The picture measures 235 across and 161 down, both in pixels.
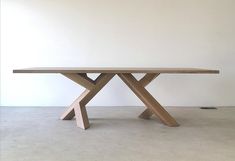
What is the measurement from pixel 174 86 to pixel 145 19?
37.0 inches

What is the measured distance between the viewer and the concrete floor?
1.54 m

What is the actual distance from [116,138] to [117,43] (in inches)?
65.1

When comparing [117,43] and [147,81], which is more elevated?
[117,43]

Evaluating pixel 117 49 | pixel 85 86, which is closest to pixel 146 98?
pixel 85 86

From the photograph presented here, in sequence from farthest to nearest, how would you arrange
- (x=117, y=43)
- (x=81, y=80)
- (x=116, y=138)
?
(x=117, y=43)
(x=81, y=80)
(x=116, y=138)

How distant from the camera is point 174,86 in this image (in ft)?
11.0

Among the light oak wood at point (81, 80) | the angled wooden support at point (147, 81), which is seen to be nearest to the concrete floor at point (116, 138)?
the angled wooden support at point (147, 81)

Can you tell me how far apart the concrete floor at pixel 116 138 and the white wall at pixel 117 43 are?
1.80 ft

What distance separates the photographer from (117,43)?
3293 mm

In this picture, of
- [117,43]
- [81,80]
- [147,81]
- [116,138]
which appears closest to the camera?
[116,138]

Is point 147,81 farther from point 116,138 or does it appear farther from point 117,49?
point 117,49

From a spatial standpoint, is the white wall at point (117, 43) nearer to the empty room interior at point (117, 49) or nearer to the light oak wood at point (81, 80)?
the empty room interior at point (117, 49)

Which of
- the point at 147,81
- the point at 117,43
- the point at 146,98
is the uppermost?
the point at 117,43

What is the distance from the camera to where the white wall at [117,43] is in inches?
127
